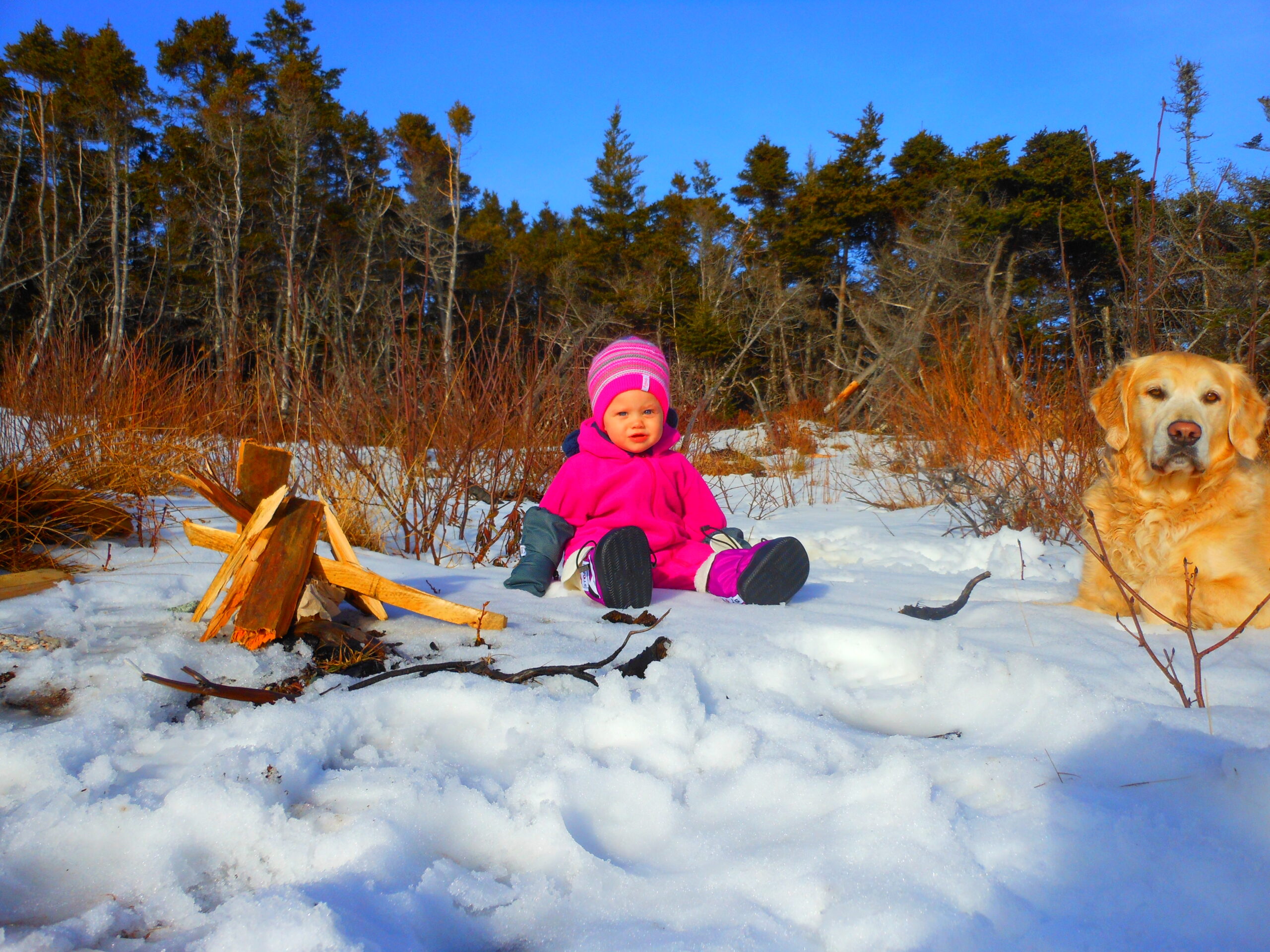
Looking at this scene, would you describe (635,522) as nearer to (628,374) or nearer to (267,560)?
(628,374)

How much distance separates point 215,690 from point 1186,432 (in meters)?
2.55

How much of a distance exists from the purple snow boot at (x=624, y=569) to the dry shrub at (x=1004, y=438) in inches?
83.6

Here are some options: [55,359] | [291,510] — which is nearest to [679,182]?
[55,359]

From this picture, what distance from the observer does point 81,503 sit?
2.45m

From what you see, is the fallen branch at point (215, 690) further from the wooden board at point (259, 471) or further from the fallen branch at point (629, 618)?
the fallen branch at point (629, 618)

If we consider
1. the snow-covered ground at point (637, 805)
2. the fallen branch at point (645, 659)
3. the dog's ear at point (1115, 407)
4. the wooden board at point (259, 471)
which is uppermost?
the dog's ear at point (1115, 407)

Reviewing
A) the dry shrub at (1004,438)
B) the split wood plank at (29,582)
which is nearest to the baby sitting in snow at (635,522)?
the split wood plank at (29,582)

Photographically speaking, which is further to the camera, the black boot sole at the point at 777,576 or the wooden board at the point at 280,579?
the black boot sole at the point at 777,576

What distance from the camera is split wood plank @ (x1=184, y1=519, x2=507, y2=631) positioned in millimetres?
1636

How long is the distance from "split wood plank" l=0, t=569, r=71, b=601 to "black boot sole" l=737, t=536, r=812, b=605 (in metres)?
2.05

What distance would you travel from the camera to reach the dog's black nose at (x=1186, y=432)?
1.94 meters

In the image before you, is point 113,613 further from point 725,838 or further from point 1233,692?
point 1233,692

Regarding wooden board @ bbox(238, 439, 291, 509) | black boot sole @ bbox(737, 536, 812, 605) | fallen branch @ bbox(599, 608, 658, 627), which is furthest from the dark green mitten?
wooden board @ bbox(238, 439, 291, 509)

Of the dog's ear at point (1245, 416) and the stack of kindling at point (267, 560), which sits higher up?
the dog's ear at point (1245, 416)
